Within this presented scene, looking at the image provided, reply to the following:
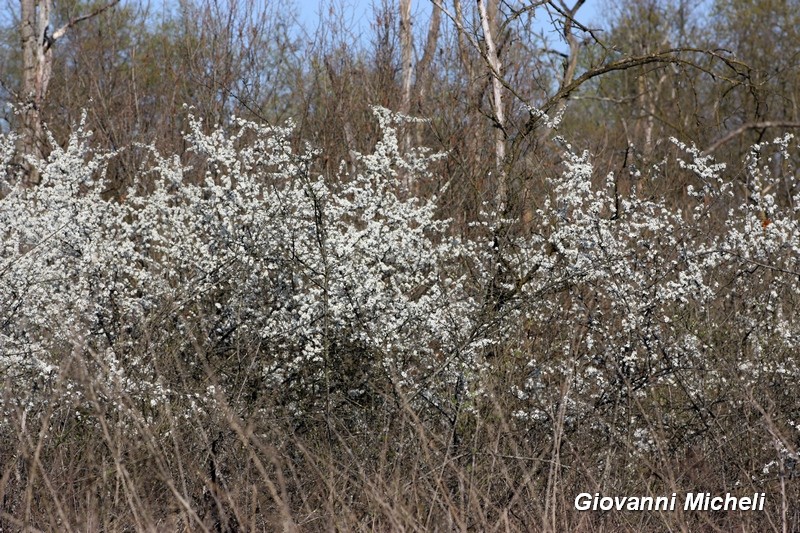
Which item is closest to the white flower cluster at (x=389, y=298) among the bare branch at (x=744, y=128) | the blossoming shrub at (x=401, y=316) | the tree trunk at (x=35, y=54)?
the blossoming shrub at (x=401, y=316)

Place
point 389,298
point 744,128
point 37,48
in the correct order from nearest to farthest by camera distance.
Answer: point 744,128 < point 389,298 < point 37,48

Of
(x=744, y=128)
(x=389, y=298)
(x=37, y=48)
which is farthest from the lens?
(x=37, y=48)

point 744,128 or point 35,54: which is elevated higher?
point 35,54

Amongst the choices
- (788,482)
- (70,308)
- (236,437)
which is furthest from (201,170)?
(788,482)

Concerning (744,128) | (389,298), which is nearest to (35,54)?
(389,298)

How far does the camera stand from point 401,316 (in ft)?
19.0

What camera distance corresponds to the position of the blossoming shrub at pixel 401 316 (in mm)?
5188

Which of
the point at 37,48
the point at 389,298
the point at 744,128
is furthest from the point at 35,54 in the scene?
the point at 744,128

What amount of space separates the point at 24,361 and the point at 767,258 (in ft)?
13.6

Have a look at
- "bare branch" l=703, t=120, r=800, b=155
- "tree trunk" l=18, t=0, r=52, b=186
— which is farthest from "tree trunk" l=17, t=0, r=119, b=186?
"bare branch" l=703, t=120, r=800, b=155

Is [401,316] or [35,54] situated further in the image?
[35,54]

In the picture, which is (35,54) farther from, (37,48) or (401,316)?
(401,316)

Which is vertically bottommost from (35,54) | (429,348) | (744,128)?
(429,348)

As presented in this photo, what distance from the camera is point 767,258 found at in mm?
5633
